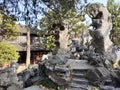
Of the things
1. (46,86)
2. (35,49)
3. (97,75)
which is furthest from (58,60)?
(35,49)

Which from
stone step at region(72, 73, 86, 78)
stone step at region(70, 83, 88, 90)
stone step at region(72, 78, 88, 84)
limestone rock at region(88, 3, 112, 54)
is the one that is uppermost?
limestone rock at region(88, 3, 112, 54)

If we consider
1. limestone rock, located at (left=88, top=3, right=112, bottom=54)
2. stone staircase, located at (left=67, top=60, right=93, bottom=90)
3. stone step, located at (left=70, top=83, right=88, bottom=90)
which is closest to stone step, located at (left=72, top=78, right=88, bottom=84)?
stone staircase, located at (left=67, top=60, right=93, bottom=90)

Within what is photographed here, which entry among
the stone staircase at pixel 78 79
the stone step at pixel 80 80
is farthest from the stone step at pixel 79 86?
the stone step at pixel 80 80

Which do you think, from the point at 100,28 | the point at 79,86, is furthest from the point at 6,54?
the point at 79,86

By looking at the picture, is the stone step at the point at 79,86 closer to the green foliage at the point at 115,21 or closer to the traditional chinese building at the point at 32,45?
the green foliage at the point at 115,21

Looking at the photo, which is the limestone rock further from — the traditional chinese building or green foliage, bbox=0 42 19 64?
the traditional chinese building

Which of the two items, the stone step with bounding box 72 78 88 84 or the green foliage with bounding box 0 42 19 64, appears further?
the green foliage with bounding box 0 42 19 64

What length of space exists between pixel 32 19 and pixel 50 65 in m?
3.86

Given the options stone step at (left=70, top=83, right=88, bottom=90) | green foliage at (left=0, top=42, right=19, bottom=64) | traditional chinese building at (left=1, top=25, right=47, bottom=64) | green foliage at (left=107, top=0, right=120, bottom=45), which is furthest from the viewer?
traditional chinese building at (left=1, top=25, right=47, bottom=64)

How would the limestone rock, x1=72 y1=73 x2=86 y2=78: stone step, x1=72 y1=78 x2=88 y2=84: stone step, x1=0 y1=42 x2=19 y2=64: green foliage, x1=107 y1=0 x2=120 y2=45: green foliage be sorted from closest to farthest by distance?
x1=72 y1=78 x2=88 y2=84: stone step < x1=72 y1=73 x2=86 y2=78: stone step < the limestone rock < x1=0 y1=42 x2=19 y2=64: green foliage < x1=107 y1=0 x2=120 y2=45: green foliage

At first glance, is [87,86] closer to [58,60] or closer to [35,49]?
[58,60]

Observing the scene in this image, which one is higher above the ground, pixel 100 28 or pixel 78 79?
pixel 100 28

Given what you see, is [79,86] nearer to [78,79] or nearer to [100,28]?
[78,79]

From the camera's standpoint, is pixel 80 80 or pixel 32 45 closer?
pixel 80 80
